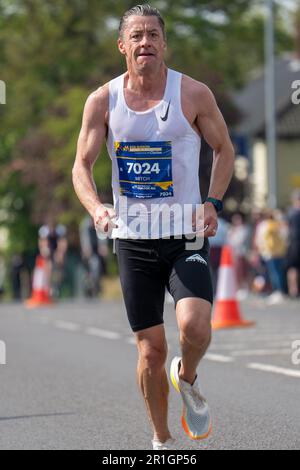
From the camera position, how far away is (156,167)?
6844 mm

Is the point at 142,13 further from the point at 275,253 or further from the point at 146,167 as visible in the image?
the point at 275,253

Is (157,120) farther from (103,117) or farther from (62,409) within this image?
(62,409)

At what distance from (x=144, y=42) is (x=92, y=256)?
19636 millimetres

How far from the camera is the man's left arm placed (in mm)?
6848

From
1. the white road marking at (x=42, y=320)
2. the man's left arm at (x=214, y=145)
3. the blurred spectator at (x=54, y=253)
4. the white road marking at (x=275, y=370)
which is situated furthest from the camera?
the blurred spectator at (x=54, y=253)

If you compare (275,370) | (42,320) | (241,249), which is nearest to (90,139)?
(275,370)

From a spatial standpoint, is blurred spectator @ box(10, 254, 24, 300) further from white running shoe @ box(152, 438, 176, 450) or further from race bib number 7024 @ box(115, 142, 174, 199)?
race bib number 7024 @ box(115, 142, 174, 199)

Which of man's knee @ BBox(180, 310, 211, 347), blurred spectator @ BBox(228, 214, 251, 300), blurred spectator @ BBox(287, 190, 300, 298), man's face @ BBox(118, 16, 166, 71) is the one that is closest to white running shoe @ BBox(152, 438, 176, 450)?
man's knee @ BBox(180, 310, 211, 347)

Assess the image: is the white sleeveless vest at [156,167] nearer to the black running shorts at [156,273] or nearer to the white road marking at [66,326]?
the black running shorts at [156,273]

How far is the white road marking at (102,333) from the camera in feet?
54.1

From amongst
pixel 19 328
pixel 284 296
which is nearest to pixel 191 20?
pixel 284 296

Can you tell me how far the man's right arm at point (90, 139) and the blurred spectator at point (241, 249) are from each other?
807 inches

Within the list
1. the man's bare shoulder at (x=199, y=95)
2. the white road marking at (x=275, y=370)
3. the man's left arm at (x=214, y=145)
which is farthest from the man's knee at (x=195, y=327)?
the white road marking at (x=275, y=370)
